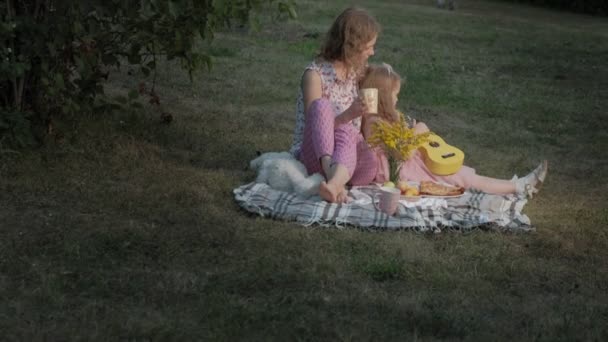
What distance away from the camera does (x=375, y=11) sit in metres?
15.5

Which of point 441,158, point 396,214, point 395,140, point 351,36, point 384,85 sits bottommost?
point 396,214

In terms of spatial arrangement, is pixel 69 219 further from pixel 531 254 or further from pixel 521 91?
pixel 521 91

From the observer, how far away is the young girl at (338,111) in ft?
17.1

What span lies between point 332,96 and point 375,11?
10174 millimetres

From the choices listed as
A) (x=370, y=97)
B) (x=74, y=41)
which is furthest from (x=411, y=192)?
(x=74, y=41)

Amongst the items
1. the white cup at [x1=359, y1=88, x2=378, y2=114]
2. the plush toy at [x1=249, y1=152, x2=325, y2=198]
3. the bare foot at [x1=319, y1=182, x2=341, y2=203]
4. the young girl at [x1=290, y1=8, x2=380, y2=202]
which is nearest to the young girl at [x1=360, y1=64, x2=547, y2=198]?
the young girl at [x1=290, y1=8, x2=380, y2=202]

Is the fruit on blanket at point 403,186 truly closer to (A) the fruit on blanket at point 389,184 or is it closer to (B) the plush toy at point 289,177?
(A) the fruit on blanket at point 389,184

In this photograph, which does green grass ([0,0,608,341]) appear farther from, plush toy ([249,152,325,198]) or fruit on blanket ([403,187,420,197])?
fruit on blanket ([403,187,420,197])

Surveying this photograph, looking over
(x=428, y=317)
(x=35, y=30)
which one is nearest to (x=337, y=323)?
(x=428, y=317)

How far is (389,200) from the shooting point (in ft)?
16.3

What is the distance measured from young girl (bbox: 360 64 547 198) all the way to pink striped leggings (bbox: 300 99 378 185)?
0.19 metres

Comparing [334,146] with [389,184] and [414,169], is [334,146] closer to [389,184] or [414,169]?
[389,184]

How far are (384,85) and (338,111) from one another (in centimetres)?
31

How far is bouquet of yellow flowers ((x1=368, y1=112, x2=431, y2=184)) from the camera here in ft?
17.3
